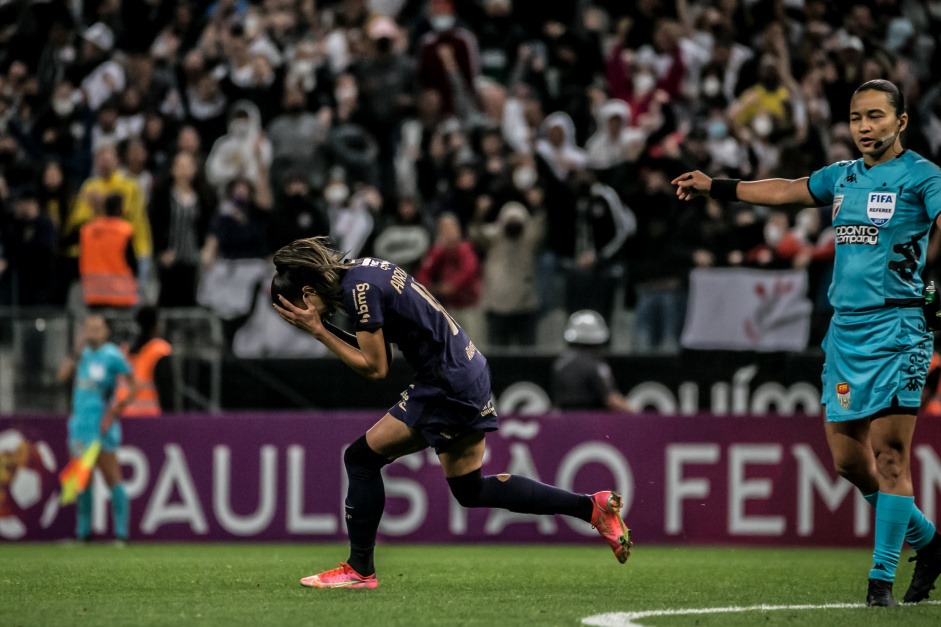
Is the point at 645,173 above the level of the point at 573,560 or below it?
above

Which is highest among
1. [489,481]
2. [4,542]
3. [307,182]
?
[307,182]

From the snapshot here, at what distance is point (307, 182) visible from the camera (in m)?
16.5

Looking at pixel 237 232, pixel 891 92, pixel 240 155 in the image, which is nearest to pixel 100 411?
pixel 237 232

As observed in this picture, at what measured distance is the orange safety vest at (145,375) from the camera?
14.3 m

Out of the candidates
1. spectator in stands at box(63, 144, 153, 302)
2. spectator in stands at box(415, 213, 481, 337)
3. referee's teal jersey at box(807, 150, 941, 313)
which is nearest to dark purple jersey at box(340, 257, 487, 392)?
referee's teal jersey at box(807, 150, 941, 313)

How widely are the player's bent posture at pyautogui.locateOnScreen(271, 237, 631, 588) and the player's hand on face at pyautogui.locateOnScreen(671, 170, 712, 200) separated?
1366 millimetres

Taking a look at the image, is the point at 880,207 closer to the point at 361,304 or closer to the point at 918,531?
the point at 918,531

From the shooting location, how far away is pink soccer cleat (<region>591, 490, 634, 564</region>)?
8164 mm

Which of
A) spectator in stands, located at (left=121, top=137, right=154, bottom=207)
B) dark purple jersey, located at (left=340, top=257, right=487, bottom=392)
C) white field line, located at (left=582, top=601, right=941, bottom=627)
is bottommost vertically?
white field line, located at (left=582, top=601, right=941, bottom=627)

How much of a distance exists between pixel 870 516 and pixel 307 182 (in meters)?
6.88

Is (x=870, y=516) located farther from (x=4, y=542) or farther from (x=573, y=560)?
(x=4, y=542)

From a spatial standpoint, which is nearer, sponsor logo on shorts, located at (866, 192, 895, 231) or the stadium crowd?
sponsor logo on shorts, located at (866, 192, 895, 231)

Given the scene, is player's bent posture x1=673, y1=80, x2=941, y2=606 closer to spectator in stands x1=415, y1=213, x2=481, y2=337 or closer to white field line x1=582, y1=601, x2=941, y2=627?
white field line x1=582, y1=601, x2=941, y2=627

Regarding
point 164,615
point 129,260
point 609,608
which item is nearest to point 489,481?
point 609,608
